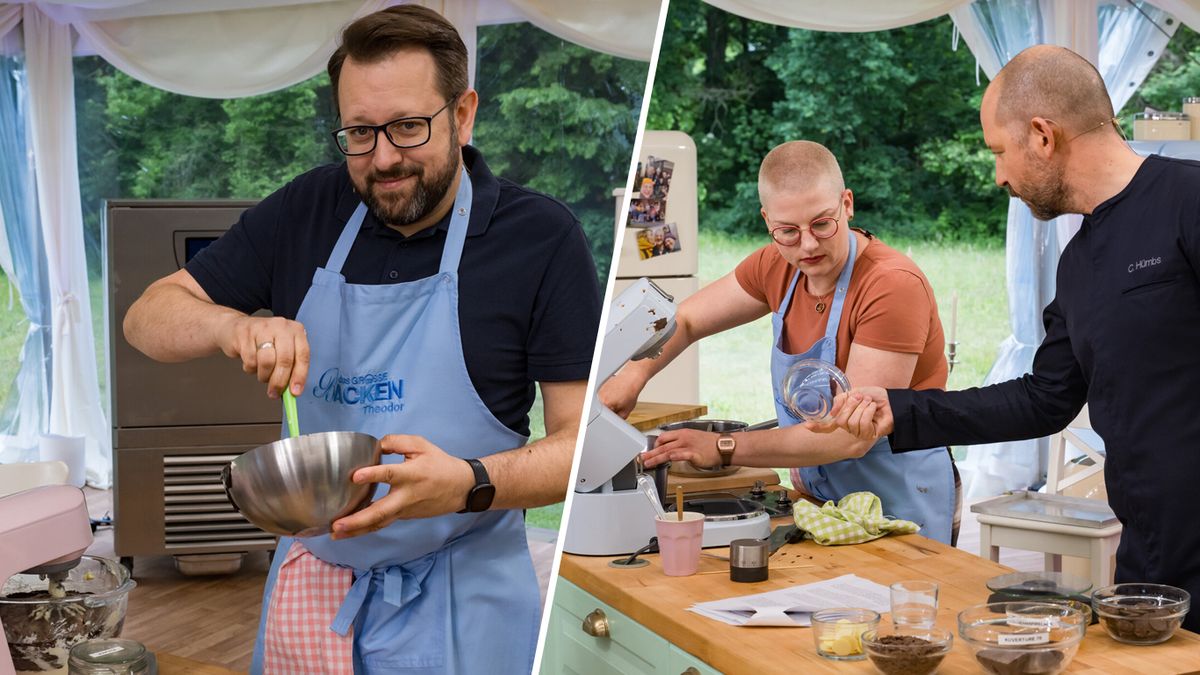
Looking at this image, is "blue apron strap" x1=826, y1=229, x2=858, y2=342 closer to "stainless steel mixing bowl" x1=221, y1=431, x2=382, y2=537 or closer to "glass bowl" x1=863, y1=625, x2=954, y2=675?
"glass bowl" x1=863, y1=625, x2=954, y2=675

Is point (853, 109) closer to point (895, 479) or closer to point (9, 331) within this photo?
point (9, 331)

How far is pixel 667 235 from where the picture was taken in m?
5.02

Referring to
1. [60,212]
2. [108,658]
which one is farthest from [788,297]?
[60,212]

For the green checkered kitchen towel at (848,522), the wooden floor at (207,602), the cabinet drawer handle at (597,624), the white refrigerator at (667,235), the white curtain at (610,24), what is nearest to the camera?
the cabinet drawer handle at (597,624)

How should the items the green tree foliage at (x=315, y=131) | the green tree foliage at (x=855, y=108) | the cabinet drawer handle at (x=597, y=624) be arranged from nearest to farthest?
the cabinet drawer handle at (x=597, y=624), the green tree foliage at (x=315, y=131), the green tree foliage at (x=855, y=108)

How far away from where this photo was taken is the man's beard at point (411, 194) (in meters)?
1.74

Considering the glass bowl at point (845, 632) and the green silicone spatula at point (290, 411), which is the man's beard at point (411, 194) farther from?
the glass bowl at point (845, 632)

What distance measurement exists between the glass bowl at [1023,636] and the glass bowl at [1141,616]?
7 centimetres

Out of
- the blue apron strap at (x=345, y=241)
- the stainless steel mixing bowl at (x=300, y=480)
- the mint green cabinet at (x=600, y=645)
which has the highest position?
the blue apron strap at (x=345, y=241)

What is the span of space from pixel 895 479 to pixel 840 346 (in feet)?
0.99

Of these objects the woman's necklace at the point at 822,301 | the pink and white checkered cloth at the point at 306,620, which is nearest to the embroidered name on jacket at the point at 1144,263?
the woman's necklace at the point at 822,301

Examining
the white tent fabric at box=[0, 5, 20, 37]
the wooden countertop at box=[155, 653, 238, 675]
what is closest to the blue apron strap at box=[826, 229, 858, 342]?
the wooden countertop at box=[155, 653, 238, 675]

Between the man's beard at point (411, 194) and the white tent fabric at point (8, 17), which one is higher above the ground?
the white tent fabric at point (8, 17)

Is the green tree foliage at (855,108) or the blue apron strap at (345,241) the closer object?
the blue apron strap at (345,241)
